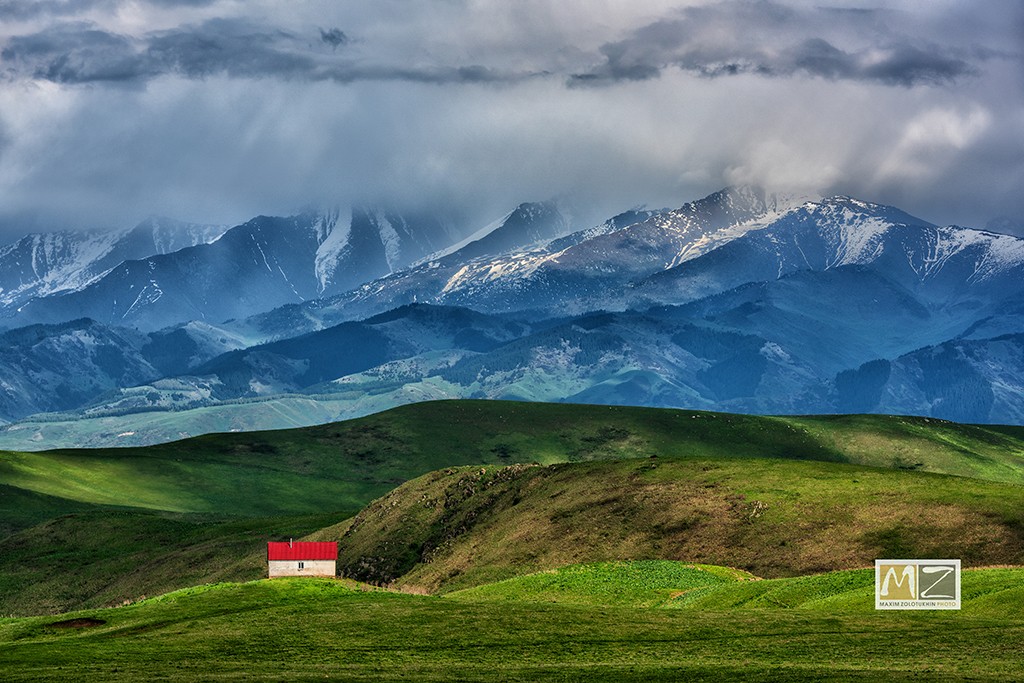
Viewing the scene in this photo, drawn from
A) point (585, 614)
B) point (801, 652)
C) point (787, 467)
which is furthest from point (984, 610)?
point (787, 467)

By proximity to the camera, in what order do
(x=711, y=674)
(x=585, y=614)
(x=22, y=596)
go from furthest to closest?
(x=22, y=596) < (x=585, y=614) < (x=711, y=674)

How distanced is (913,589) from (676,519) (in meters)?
58.3

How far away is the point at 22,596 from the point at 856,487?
96963 millimetres

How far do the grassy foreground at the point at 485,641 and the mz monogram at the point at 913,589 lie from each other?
116 cm

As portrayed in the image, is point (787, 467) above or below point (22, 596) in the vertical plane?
above

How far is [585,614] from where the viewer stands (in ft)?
241

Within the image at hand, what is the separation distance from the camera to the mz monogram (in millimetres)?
70062

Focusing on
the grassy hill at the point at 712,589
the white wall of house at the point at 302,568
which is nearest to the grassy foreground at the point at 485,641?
the grassy hill at the point at 712,589

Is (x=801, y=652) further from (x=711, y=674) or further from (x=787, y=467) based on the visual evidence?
(x=787, y=467)

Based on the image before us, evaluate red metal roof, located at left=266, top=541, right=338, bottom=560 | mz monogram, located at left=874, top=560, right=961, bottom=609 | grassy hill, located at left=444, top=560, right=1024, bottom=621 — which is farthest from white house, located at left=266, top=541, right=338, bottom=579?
mz monogram, located at left=874, top=560, right=961, bottom=609

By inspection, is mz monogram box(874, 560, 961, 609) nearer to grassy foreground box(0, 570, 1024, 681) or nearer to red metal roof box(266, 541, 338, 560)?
grassy foreground box(0, 570, 1024, 681)

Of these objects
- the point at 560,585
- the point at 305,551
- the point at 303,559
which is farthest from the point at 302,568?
the point at 560,585

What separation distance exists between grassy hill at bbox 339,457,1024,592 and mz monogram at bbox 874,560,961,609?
30348mm

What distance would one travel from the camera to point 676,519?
128125mm
